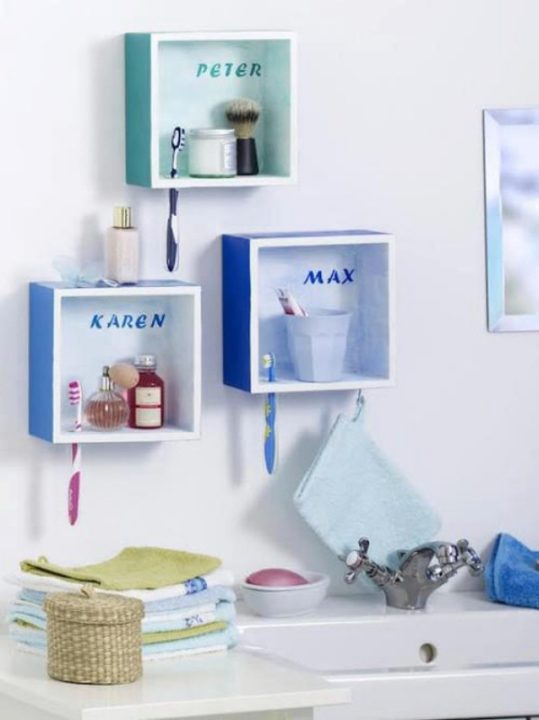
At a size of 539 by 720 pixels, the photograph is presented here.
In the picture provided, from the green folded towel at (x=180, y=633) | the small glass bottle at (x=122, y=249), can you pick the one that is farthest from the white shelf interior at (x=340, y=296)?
the green folded towel at (x=180, y=633)

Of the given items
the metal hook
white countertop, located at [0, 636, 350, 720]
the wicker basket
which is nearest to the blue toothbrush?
the metal hook

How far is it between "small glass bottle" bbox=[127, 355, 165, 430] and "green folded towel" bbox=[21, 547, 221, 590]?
0.70 ft

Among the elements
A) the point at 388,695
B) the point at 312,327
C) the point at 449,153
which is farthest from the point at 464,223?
the point at 388,695

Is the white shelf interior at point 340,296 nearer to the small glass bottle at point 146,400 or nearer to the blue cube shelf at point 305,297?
the blue cube shelf at point 305,297

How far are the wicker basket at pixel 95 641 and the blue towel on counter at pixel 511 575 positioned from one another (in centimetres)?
87

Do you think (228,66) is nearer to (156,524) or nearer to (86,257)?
(86,257)

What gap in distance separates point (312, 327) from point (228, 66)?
473 millimetres

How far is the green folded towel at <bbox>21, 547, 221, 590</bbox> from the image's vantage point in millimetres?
2803

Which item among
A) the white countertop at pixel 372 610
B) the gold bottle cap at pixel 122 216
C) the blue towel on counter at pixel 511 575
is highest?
the gold bottle cap at pixel 122 216

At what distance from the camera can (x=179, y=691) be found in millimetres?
2568

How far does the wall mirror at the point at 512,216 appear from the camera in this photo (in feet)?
10.8

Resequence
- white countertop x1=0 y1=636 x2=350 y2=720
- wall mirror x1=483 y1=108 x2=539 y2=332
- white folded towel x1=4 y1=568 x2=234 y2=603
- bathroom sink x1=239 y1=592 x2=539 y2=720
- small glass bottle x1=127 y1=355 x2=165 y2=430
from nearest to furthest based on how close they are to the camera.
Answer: white countertop x1=0 y1=636 x2=350 y2=720 → white folded towel x1=4 y1=568 x2=234 y2=603 → bathroom sink x1=239 y1=592 x2=539 y2=720 → small glass bottle x1=127 y1=355 x2=165 y2=430 → wall mirror x1=483 y1=108 x2=539 y2=332

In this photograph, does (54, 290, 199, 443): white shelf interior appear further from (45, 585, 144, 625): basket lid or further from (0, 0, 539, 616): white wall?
(45, 585, 144, 625): basket lid

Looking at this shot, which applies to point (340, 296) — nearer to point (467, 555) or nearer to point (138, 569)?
point (467, 555)
